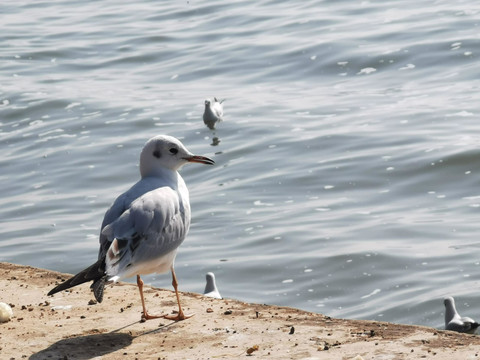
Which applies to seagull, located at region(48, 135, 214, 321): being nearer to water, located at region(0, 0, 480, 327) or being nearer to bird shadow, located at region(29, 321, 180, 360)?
bird shadow, located at region(29, 321, 180, 360)

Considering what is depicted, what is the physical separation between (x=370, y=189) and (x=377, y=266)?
2.39 meters

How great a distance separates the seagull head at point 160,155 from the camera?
286 inches

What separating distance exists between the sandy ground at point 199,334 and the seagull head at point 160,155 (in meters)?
0.97

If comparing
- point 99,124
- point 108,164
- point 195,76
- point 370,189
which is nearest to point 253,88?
point 195,76

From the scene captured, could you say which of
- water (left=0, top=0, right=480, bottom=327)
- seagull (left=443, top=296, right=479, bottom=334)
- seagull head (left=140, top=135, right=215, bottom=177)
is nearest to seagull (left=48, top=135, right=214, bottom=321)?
seagull head (left=140, top=135, right=215, bottom=177)

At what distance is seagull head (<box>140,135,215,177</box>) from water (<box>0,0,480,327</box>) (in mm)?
3045

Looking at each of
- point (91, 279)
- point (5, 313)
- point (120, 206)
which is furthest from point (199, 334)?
point (5, 313)

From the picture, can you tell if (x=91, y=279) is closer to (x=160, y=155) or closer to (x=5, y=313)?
(x=5, y=313)

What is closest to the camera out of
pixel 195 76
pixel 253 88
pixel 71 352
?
pixel 71 352

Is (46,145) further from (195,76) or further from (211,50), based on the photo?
(211,50)

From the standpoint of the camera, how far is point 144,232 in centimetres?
664

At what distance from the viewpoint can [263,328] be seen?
664 centimetres

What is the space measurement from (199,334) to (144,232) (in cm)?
72

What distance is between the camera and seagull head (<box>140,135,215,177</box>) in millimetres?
7258
